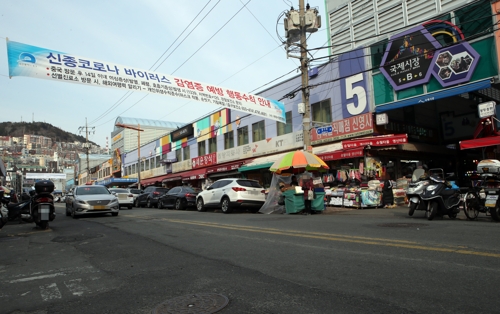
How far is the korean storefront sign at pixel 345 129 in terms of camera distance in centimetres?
1778

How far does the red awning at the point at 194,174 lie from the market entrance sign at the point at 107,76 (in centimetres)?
1461

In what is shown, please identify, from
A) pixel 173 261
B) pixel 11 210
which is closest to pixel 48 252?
pixel 173 261

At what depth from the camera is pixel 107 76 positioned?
12203 mm

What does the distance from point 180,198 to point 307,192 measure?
8.81 metres

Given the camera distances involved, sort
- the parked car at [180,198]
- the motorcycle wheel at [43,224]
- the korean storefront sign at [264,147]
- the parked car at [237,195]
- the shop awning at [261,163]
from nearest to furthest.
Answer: the motorcycle wheel at [43,224]
the parked car at [237,195]
the parked car at [180,198]
the korean storefront sign at [264,147]
the shop awning at [261,163]

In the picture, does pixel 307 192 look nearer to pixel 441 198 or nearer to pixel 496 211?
pixel 441 198

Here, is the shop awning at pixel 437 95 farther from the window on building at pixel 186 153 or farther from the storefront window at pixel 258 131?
the window on building at pixel 186 153

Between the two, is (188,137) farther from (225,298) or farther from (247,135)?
(225,298)

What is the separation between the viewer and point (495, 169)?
858 cm

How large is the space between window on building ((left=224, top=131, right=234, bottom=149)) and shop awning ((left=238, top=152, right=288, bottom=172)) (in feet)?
14.7

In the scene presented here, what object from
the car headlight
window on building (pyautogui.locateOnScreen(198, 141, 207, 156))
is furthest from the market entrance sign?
window on building (pyautogui.locateOnScreen(198, 141, 207, 156))

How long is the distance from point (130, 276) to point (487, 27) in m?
15.7

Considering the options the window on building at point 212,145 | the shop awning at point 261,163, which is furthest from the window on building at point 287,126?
the window on building at point 212,145

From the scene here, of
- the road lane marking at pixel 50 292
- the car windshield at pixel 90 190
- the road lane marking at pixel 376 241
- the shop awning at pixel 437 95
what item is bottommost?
the road lane marking at pixel 50 292
